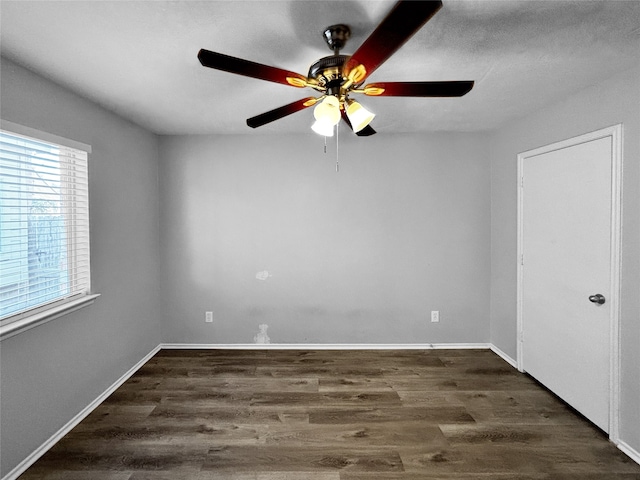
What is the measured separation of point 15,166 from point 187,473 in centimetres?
200

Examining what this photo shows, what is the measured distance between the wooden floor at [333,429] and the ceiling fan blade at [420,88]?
2022 millimetres

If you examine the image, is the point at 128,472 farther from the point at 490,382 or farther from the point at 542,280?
the point at 542,280

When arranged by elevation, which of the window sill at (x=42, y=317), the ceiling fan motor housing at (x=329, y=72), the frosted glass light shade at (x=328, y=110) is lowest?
the window sill at (x=42, y=317)

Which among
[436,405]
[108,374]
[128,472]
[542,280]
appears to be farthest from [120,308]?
[542,280]

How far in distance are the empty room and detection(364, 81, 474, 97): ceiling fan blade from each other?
1cm

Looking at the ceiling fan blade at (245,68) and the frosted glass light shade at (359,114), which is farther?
the frosted glass light shade at (359,114)

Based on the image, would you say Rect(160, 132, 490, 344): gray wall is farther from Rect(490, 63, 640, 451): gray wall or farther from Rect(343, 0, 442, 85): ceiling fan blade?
Rect(343, 0, 442, 85): ceiling fan blade

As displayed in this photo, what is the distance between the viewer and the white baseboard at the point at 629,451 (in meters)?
2.01

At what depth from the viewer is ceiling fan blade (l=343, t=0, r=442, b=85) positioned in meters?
1.03

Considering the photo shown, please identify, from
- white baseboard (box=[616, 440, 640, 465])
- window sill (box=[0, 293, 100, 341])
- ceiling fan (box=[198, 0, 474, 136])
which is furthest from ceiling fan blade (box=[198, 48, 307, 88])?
white baseboard (box=[616, 440, 640, 465])

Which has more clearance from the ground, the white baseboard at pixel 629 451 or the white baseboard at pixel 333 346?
the white baseboard at pixel 333 346

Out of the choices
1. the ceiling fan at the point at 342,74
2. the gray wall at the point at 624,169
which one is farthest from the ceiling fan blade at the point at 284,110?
the gray wall at the point at 624,169

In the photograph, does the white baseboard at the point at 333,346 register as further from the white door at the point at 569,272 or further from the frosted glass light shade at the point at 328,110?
the frosted glass light shade at the point at 328,110

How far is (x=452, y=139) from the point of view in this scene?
143 inches
